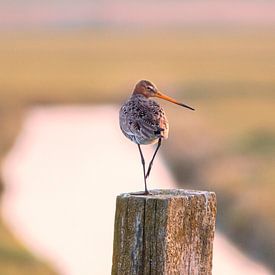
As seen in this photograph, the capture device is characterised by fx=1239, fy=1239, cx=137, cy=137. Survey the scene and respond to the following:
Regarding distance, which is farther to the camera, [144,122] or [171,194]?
[144,122]

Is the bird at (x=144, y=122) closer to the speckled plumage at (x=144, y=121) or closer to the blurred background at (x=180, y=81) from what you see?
the speckled plumage at (x=144, y=121)

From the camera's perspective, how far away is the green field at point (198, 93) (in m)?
19.5

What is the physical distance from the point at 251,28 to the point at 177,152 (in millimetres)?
107869

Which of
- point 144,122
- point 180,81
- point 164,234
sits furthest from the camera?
point 180,81

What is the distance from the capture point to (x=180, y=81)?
51.3 meters

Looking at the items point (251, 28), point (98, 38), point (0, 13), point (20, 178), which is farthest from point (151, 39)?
point (20, 178)

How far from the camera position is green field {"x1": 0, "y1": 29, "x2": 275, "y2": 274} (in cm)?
1947

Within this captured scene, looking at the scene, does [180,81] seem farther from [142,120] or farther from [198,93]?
[142,120]

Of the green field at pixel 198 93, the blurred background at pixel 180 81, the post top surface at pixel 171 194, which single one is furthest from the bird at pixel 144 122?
the green field at pixel 198 93

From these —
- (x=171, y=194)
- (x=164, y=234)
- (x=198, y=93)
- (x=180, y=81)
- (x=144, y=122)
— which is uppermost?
(x=180, y=81)

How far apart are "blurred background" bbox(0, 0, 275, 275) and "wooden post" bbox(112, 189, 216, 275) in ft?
31.8

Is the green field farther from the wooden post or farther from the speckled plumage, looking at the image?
the wooden post

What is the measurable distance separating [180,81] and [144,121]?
45136mm

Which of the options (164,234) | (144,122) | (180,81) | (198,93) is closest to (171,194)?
(164,234)
